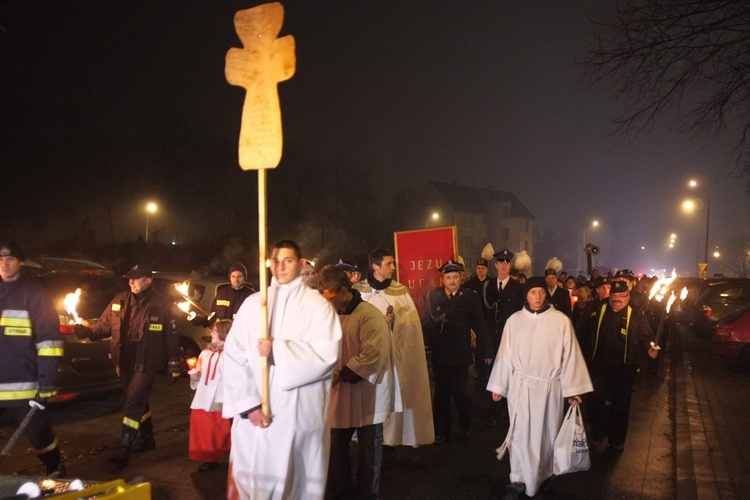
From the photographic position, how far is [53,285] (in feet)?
25.7

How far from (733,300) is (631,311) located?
1368cm

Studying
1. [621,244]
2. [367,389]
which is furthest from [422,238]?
[621,244]

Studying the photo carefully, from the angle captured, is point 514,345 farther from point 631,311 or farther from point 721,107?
point 721,107

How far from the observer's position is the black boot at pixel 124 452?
562cm

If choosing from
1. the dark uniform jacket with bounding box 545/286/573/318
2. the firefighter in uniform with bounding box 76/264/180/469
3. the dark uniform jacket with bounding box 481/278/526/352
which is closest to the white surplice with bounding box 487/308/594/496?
the dark uniform jacket with bounding box 481/278/526/352

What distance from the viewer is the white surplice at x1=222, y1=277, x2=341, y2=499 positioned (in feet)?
11.5

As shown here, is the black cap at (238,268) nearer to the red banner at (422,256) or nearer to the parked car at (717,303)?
the red banner at (422,256)

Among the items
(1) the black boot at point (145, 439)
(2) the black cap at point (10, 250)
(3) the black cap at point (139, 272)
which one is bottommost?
(1) the black boot at point (145, 439)

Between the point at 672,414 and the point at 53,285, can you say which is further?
the point at 672,414

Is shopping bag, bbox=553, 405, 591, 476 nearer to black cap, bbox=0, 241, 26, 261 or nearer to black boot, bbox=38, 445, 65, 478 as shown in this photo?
black boot, bbox=38, 445, 65, 478

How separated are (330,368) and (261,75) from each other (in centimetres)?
196

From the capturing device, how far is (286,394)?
11.7 ft

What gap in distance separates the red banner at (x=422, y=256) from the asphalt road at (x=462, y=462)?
200cm

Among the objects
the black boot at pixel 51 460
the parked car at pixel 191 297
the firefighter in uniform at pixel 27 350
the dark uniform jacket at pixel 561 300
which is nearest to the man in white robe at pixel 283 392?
the firefighter in uniform at pixel 27 350
